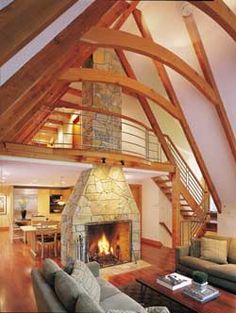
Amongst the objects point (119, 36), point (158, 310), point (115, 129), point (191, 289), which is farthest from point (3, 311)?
point (115, 129)

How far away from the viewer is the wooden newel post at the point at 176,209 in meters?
6.94

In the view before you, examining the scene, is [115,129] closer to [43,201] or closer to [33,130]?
[33,130]

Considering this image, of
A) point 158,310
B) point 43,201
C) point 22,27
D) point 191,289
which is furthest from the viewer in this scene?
point 43,201

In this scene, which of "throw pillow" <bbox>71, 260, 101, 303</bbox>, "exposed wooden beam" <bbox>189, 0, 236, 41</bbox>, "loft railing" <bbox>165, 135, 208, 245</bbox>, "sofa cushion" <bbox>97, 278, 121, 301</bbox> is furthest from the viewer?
"loft railing" <bbox>165, 135, 208, 245</bbox>

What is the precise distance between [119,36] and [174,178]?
5.79 metres

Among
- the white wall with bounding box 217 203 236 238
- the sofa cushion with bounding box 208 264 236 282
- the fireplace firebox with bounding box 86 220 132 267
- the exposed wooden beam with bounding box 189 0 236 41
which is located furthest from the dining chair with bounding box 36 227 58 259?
the exposed wooden beam with bounding box 189 0 236 41

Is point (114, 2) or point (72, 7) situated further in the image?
point (72, 7)

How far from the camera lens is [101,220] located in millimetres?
5777

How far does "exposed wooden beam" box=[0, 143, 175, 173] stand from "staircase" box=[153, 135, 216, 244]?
1.36 metres

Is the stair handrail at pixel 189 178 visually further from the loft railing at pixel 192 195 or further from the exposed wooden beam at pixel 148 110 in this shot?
the exposed wooden beam at pixel 148 110

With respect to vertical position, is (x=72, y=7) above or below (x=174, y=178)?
above

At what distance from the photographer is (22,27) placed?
1.30 m

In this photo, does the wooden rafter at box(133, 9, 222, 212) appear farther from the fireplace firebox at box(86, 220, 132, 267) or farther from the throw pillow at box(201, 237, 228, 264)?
the fireplace firebox at box(86, 220, 132, 267)

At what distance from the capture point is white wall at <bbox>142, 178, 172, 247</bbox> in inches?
322
